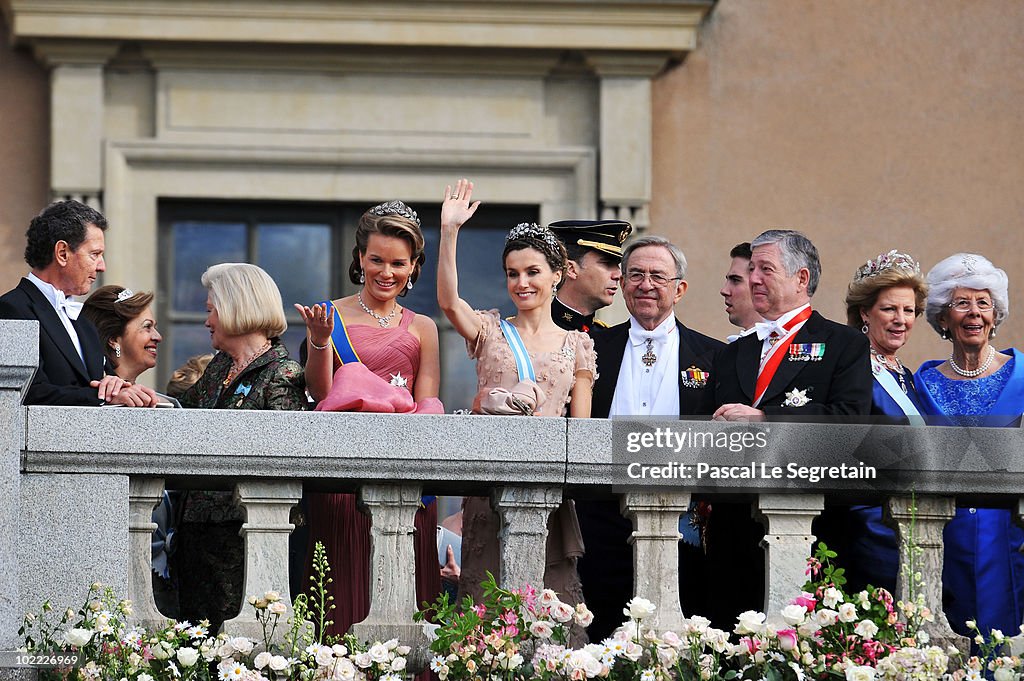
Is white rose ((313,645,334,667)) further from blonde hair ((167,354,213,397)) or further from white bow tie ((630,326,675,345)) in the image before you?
blonde hair ((167,354,213,397))

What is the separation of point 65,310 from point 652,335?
6.43 ft

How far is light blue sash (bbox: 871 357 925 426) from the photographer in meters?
6.37

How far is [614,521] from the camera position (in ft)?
20.5

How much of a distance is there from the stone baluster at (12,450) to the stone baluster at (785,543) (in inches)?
77.2

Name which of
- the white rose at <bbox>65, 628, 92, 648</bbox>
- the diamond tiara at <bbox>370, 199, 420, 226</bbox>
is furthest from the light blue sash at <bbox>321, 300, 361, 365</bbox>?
the white rose at <bbox>65, 628, 92, 648</bbox>

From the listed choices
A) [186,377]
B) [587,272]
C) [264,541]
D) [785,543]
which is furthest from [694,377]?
[186,377]

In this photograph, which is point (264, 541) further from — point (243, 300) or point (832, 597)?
point (832, 597)

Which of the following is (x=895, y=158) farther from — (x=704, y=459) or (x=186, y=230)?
(x=704, y=459)

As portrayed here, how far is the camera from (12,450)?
519 centimetres

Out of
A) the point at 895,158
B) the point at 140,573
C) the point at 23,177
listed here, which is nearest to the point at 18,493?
the point at 140,573

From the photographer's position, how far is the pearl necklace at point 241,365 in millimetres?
6254

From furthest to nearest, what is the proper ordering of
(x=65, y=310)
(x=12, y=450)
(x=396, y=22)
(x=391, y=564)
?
(x=396, y=22) < (x=65, y=310) < (x=391, y=564) < (x=12, y=450)

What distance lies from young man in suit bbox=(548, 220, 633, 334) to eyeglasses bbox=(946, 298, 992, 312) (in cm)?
125

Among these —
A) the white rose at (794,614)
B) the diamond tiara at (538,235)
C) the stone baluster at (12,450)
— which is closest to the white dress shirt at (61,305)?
the stone baluster at (12,450)
